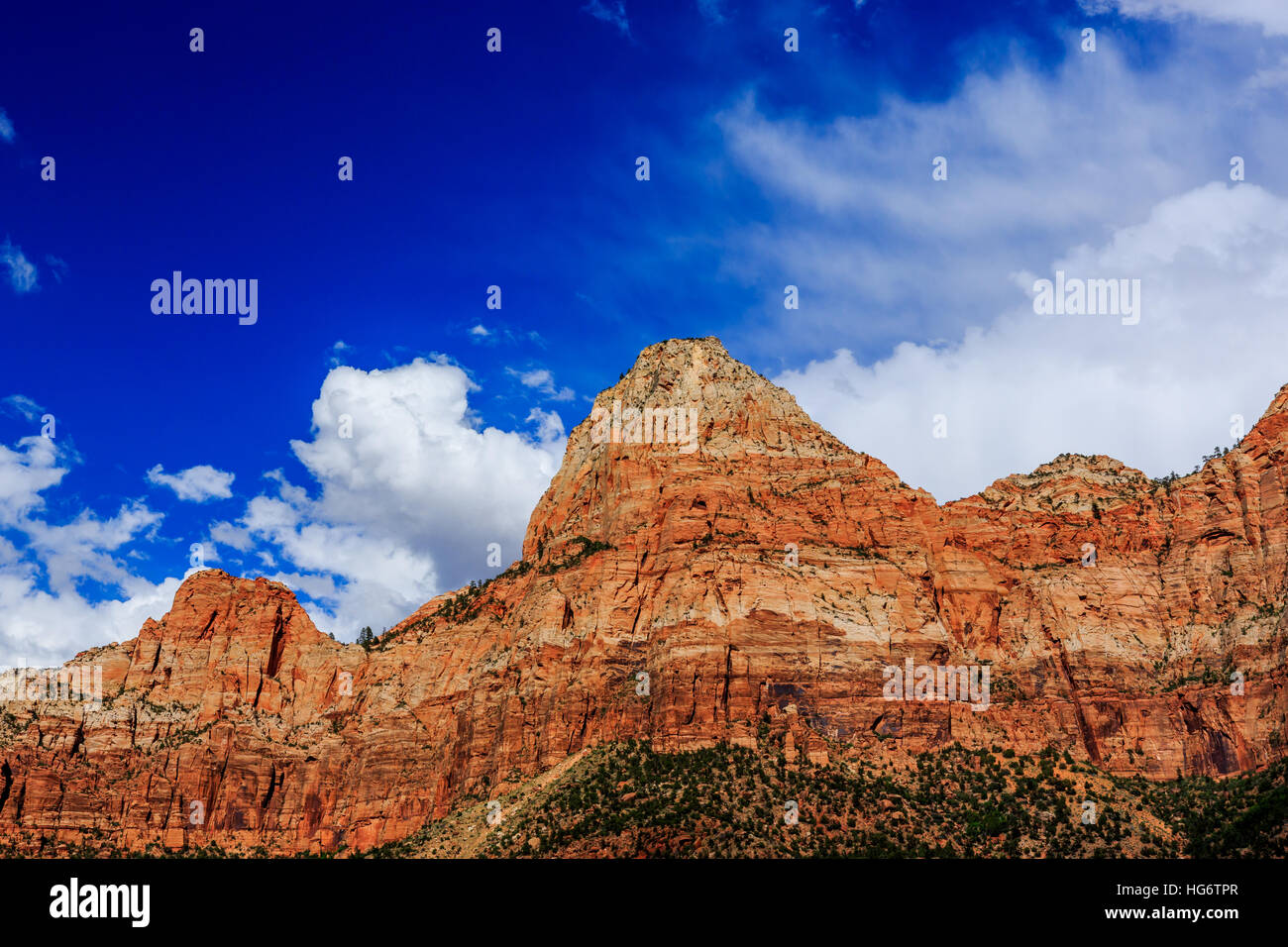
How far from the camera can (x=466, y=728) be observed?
130 meters

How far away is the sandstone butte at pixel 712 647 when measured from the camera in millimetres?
110500

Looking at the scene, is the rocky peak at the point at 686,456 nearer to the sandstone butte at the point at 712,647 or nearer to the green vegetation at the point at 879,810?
the sandstone butte at the point at 712,647

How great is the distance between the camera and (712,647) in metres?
111

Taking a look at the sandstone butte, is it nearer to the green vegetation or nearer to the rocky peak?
the rocky peak

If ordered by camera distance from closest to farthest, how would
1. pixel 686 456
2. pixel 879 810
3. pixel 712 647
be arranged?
pixel 879 810, pixel 712 647, pixel 686 456

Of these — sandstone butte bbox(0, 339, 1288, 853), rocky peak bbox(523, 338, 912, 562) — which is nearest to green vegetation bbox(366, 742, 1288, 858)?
sandstone butte bbox(0, 339, 1288, 853)

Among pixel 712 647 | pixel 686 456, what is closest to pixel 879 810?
pixel 712 647

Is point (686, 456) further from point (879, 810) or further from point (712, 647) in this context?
point (879, 810)

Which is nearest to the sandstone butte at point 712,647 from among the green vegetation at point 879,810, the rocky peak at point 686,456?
the rocky peak at point 686,456

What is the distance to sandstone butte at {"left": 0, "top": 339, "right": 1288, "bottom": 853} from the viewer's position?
110m

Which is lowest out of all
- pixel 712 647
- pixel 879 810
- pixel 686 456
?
pixel 879 810
